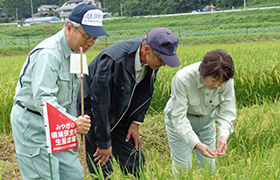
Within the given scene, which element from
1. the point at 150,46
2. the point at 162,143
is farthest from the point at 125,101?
the point at 162,143

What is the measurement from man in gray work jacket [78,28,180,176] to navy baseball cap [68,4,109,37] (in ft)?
0.99

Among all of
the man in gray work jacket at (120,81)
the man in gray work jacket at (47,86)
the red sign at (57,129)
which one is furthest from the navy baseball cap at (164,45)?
the red sign at (57,129)

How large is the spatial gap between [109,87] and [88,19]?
52cm

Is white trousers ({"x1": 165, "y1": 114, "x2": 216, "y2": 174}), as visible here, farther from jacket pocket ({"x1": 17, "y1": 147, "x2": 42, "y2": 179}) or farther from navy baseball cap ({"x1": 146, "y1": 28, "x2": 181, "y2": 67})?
jacket pocket ({"x1": 17, "y1": 147, "x2": 42, "y2": 179})

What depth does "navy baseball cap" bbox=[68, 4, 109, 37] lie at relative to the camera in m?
1.81

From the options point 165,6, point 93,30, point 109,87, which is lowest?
point 109,87

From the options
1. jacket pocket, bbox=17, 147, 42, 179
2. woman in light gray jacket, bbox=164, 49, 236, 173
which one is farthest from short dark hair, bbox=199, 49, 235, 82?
jacket pocket, bbox=17, 147, 42, 179

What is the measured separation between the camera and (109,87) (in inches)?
86.0

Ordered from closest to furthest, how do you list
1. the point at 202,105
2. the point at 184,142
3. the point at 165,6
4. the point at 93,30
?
1. the point at 93,30
2. the point at 202,105
3. the point at 184,142
4. the point at 165,6

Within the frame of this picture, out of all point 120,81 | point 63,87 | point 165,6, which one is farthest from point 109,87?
point 165,6

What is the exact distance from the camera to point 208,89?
2.22 meters

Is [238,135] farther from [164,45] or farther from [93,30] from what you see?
[93,30]

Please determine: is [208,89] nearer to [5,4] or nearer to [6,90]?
[6,90]

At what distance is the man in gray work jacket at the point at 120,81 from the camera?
6.79 feet
